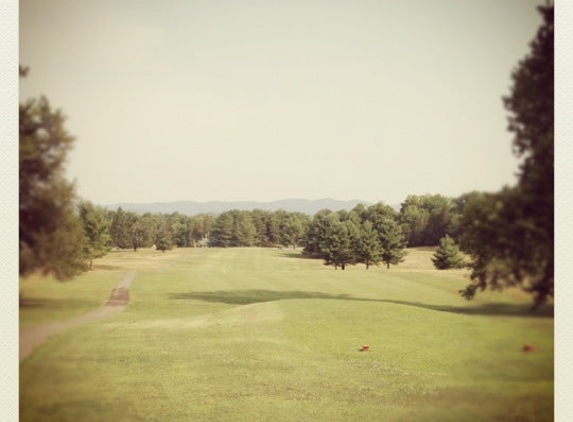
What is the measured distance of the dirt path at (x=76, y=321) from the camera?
4.57 metres

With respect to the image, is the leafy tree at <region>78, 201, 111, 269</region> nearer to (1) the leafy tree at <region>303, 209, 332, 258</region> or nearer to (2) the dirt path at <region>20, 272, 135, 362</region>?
(2) the dirt path at <region>20, 272, 135, 362</region>

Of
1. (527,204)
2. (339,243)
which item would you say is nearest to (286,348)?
(339,243)

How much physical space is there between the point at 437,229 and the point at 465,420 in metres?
2.10

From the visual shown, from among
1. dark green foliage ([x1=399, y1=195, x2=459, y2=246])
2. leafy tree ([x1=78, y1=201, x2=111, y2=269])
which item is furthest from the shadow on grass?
leafy tree ([x1=78, y1=201, x2=111, y2=269])

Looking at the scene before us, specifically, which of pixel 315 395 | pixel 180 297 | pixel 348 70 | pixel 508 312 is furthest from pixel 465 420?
pixel 348 70

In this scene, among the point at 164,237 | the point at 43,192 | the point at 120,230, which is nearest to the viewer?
the point at 43,192

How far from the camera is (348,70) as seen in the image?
5.48 metres

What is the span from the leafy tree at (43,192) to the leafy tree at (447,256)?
4.10 metres

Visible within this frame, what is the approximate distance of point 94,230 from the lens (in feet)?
15.8

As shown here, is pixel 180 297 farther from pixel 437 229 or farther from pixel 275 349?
pixel 437 229

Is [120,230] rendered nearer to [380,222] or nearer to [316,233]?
[316,233]

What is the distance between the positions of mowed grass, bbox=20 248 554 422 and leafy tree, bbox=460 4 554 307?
0.97ft

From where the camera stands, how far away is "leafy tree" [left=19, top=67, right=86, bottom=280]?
446cm

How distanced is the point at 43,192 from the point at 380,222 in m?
3.85
